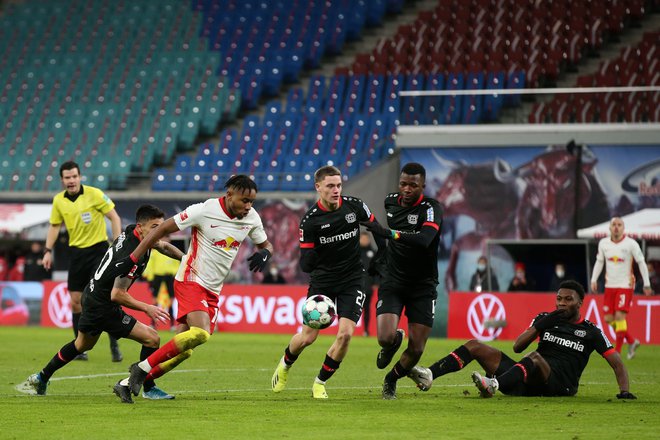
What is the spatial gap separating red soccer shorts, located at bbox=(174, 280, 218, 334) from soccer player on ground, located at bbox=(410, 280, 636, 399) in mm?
2057

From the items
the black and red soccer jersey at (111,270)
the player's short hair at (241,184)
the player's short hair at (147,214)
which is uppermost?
the player's short hair at (241,184)

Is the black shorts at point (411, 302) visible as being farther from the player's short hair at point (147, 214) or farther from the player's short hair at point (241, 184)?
the player's short hair at point (147, 214)

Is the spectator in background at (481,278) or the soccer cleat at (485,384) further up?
the spectator in background at (481,278)

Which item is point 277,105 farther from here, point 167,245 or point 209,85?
point 167,245

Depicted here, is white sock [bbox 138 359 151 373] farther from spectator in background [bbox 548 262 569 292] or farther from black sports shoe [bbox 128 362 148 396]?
spectator in background [bbox 548 262 569 292]

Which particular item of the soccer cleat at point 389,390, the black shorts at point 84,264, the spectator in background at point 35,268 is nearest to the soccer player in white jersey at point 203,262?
the soccer cleat at point 389,390

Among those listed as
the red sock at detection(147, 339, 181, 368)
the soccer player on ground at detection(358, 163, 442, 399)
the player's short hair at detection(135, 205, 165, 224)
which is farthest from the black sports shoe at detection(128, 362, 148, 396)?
the soccer player on ground at detection(358, 163, 442, 399)

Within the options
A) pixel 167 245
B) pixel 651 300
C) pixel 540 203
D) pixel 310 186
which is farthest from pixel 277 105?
pixel 167 245

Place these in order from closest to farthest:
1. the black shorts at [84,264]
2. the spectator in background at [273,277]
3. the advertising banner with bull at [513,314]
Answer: the black shorts at [84,264] < the advertising banner with bull at [513,314] < the spectator in background at [273,277]

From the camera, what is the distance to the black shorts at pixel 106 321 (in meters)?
10.0

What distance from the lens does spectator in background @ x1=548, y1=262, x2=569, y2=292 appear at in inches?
904

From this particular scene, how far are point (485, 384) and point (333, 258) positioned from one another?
1789 mm

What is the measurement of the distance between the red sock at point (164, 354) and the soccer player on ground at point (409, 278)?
2.00 m

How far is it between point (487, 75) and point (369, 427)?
21.0m
